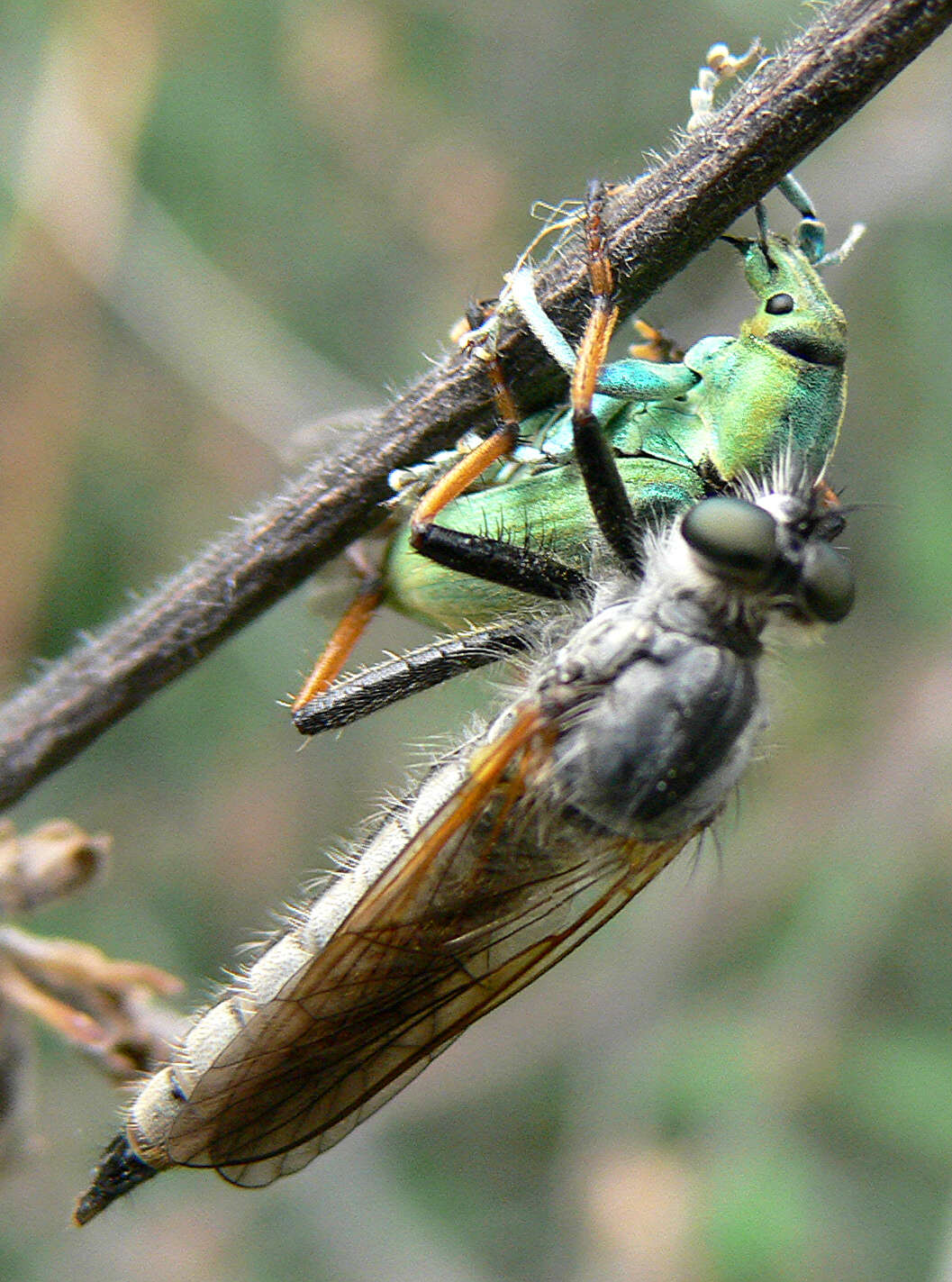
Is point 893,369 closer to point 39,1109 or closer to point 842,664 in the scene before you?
point 842,664

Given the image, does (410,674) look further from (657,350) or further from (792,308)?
(792,308)

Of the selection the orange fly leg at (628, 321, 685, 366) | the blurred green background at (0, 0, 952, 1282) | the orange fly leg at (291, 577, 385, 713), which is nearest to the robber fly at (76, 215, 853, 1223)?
the orange fly leg at (628, 321, 685, 366)

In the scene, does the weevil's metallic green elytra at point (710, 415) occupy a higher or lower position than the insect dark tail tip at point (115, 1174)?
higher

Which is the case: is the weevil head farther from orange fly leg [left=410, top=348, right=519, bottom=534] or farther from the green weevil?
orange fly leg [left=410, top=348, right=519, bottom=534]

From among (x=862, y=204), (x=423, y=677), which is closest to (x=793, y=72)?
(x=423, y=677)

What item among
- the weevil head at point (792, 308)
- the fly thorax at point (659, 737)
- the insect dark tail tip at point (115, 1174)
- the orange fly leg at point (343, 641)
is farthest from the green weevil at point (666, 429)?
the insect dark tail tip at point (115, 1174)

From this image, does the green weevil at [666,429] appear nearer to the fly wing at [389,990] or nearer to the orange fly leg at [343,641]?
the orange fly leg at [343,641]
